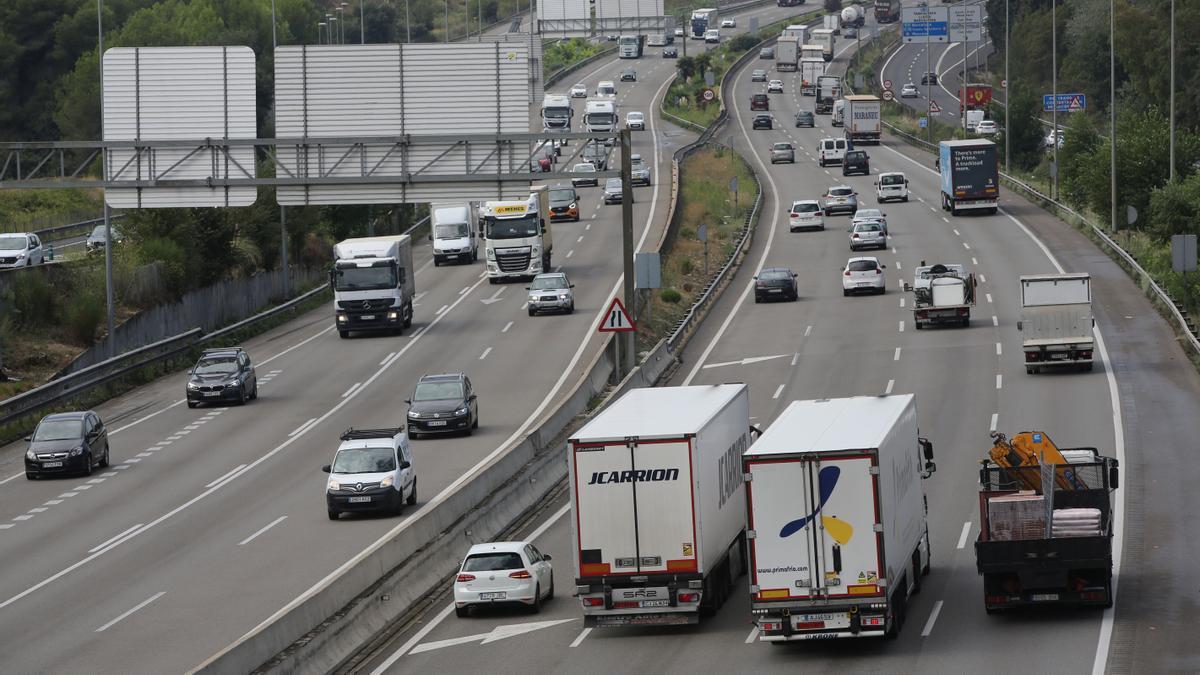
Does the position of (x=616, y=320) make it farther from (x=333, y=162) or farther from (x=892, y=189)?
(x=892, y=189)

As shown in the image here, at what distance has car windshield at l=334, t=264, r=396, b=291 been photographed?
5959cm

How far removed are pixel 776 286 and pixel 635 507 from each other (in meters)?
38.8

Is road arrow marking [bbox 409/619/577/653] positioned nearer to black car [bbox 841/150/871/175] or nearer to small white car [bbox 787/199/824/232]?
small white car [bbox 787/199/824/232]

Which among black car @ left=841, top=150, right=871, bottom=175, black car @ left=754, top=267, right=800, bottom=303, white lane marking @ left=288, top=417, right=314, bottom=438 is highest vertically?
black car @ left=841, top=150, right=871, bottom=175

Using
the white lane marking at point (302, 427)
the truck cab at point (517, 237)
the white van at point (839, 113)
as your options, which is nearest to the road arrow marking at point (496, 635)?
the white lane marking at point (302, 427)

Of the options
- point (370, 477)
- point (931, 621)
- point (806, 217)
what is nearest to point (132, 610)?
point (370, 477)

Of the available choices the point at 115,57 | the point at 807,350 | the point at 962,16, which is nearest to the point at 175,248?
the point at 115,57

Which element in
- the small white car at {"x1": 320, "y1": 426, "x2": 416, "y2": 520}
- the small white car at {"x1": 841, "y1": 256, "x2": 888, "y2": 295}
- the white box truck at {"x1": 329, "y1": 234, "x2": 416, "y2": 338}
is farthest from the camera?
the small white car at {"x1": 841, "y1": 256, "x2": 888, "y2": 295}

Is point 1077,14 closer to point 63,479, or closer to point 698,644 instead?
point 63,479

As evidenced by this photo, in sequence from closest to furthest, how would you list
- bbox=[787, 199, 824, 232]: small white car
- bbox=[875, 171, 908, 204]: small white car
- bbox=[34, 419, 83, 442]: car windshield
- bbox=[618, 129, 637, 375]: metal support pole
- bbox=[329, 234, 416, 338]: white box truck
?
bbox=[34, 419, 83, 442]: car windshield → bbox=[618, 129, 637, 375]: metal support pole → bbox=[329, 234, 416, 338]: white box truck → bbox=[787, 199, 824, 232]: small white car → bbox=[875, 171, 908, 204]: small white car

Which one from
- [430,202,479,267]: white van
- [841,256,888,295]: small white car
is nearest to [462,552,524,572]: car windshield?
[841,256,888,295]: small white car

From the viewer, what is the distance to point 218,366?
50.8 m

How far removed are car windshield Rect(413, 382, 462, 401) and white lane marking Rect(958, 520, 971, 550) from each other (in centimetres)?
1560

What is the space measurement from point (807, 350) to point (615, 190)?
4556 cm
